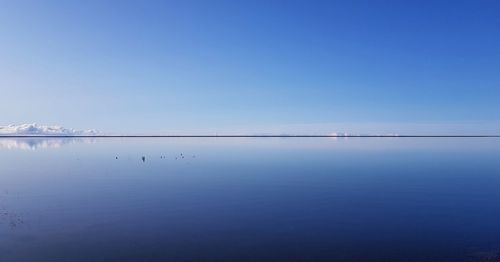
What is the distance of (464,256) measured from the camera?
1912 cm

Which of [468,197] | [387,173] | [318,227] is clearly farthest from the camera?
[387,173]

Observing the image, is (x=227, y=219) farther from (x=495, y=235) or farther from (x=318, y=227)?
(x=495, y=235)

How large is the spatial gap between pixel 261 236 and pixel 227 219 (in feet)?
15.0

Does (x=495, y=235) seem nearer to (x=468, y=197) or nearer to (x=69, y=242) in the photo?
(x=468, y=197)

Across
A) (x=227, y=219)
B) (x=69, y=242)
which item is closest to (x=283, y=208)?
(x=227, y=219)

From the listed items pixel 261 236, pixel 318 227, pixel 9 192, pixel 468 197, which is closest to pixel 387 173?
pixel 468 197

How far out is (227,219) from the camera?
26.3 meters

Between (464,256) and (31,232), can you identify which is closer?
(464,256)

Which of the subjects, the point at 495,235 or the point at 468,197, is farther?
the point at 468,197

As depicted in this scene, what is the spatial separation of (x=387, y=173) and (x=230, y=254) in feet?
124

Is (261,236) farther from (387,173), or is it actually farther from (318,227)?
(387,173)

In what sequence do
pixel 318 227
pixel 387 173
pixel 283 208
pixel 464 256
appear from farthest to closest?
pixel 387 173 → pixel 283 208 → pixel 318 227 → pixel 464 256

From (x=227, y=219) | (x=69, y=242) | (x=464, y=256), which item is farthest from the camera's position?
(x=227, y=219)

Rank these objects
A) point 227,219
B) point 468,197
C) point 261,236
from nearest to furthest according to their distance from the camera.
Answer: point 261,236, point 227,219, point 468,197
